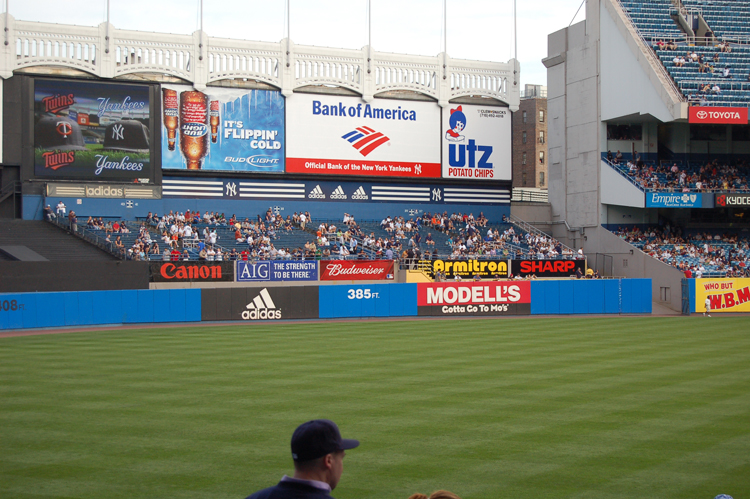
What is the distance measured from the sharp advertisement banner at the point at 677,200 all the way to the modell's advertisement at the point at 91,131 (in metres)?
32.4

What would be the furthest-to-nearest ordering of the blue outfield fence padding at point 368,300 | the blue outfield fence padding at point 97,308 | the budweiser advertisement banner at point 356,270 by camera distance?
the budweiser advertisement banner at point 356,270, the blue outfield fence padding at point 368,300, the blue outfield fence padding at point 97,308

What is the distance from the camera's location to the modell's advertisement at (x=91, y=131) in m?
43.3

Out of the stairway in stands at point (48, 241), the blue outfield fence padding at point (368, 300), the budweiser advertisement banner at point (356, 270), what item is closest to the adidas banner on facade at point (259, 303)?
the blue outfield fence padding at point (368, 300)

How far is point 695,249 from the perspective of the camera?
48031mm

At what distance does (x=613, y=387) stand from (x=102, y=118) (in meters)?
38.0

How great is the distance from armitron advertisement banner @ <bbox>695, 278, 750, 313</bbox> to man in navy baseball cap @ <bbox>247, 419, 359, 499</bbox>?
4063 centimetres

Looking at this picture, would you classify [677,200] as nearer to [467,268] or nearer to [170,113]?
[467,268]

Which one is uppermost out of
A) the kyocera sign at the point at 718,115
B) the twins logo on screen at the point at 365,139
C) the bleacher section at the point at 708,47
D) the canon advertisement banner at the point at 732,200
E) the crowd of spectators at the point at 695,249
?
the bleacher section at the point at 708,47

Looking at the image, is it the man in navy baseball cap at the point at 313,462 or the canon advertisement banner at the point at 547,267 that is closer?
the man in navy baseball cap at the point at 313,462

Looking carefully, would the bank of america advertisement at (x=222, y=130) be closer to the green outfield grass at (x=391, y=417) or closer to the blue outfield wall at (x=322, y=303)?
A: the blue outfield wall at (x=322, y=303)

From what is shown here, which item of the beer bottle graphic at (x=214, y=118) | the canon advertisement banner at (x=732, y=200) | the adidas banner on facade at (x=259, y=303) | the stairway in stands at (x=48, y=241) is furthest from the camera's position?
the canon advertisement banner at (x=732, y=200)

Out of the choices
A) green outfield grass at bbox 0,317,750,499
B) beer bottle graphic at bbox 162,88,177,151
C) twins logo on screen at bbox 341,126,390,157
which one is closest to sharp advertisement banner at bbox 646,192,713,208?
twins logo on screen at bbox 341,126,390,157

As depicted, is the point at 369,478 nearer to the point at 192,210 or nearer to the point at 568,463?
the point at 568,463

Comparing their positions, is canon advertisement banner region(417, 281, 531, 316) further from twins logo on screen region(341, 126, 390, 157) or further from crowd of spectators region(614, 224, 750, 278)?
twins logo on screen region(341, 126, 390, 157)
